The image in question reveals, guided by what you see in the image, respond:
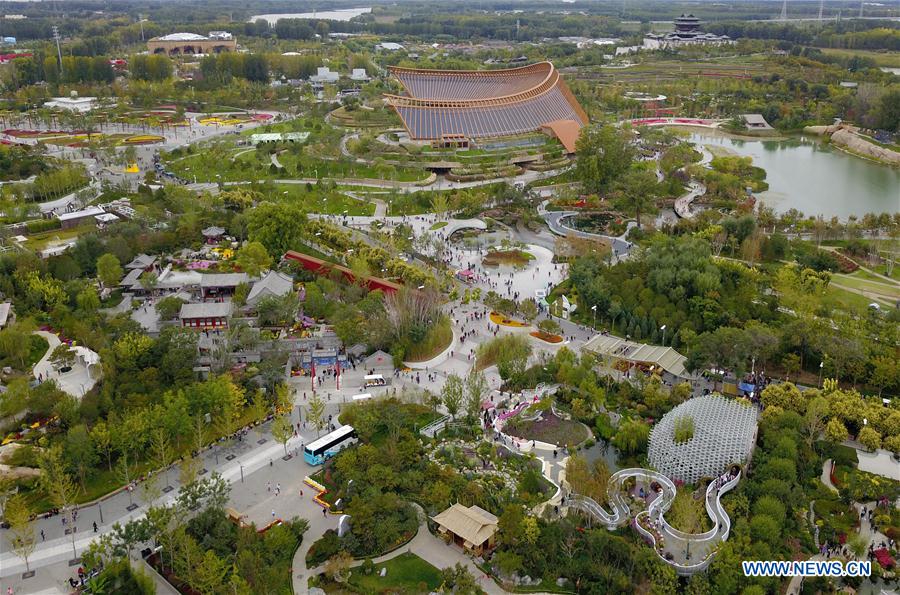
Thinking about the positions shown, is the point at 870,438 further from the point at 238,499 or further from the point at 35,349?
the point at 35,349

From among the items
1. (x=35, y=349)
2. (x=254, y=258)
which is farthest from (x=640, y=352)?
(x=35, y=349)

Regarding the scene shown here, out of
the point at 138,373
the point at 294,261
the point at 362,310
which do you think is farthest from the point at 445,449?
the point at 294,261

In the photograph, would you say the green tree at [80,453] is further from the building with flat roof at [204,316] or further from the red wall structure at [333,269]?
the red wall structure at [333,269]

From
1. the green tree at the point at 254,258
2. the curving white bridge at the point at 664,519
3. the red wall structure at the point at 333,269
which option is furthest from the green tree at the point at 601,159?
the curving white bridge at the point at 664,519

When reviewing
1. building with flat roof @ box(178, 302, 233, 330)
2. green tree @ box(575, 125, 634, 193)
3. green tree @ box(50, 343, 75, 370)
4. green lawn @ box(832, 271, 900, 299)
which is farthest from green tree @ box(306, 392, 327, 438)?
green tree @ box(575, 125, 634, 193)

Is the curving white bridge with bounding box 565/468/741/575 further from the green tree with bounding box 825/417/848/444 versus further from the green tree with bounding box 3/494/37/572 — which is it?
the green tree with bounding box 3/494/37/572

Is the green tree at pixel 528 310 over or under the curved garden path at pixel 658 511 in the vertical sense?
over
